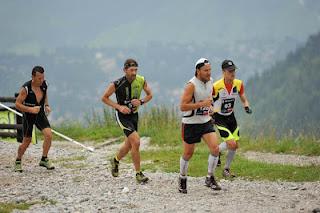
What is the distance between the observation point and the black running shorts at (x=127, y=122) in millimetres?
10806

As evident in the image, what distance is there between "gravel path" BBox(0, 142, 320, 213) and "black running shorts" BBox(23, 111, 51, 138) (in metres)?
0.92

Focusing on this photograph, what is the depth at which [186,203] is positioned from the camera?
9.01 meters

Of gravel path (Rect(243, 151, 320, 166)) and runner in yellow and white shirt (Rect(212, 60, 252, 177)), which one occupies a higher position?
runner in yellow and white shirt (Rect(212, 60, 252, 177))

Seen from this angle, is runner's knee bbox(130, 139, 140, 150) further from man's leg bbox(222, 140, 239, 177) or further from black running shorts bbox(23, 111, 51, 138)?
black running shorts bbox(23, 111, 51, 138)

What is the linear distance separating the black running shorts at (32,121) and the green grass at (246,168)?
257 centimetres

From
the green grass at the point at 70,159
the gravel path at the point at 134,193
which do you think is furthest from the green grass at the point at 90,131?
the gravel path at the point at 134,193

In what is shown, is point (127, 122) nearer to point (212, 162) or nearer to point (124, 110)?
point (124, 110)

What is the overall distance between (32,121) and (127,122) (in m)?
2.72

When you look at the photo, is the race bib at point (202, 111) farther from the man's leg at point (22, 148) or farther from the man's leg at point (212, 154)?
the man's leg at point (22, 148)

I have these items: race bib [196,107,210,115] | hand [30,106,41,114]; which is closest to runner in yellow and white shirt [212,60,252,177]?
race bib [196,107,210,115]

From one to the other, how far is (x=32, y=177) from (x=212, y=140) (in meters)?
4.23

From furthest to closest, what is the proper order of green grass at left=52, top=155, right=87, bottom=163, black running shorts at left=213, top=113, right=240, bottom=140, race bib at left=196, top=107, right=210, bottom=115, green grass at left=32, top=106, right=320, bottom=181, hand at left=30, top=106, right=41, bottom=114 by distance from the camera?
green grass at left=52, top=155, right=87, bottom=163 → green grass at left=32, top=106, right=320, bottom=181 → hand at left=30, top=106, right=41, bottom=114 → black running shorts at left=213, top=113, right=240, bottom=140 → race bib at left=196, top=107, right=210, bottom=115

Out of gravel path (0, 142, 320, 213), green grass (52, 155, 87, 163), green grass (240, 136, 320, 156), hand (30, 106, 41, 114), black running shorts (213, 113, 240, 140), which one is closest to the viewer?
gravel path (0, 142, 320, 213)

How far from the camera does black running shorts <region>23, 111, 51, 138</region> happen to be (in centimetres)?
1252
